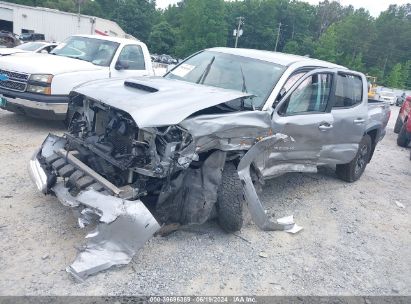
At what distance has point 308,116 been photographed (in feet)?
16.0

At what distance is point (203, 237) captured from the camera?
4.01m

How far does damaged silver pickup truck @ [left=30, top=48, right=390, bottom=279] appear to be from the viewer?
3.37 meters

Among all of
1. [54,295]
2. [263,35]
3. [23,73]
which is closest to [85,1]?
[263,35]

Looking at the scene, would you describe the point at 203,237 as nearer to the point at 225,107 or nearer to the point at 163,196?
the point at 163,196

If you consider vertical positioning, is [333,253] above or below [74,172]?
below

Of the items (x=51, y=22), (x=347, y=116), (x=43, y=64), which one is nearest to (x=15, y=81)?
(x=43, y=64)

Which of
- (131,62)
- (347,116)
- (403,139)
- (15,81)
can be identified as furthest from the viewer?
(403,139)

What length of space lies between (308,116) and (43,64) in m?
4.57

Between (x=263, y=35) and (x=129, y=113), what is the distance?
82087mm

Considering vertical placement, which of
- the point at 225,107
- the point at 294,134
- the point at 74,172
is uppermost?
the point at 225,107

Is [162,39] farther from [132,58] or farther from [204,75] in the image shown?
[204,75]

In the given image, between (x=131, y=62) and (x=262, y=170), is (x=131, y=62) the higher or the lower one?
the higher one

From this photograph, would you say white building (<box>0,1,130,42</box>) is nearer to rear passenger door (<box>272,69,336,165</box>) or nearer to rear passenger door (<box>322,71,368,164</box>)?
rear passenger door (<box>322,71,368,164</box>)

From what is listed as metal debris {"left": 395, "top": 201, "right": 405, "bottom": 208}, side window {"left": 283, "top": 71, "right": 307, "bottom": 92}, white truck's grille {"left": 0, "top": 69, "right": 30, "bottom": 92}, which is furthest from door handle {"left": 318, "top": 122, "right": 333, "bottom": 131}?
white truck's grille {"left": 0, "top": 69, "right": 30, "bottom": 92}
